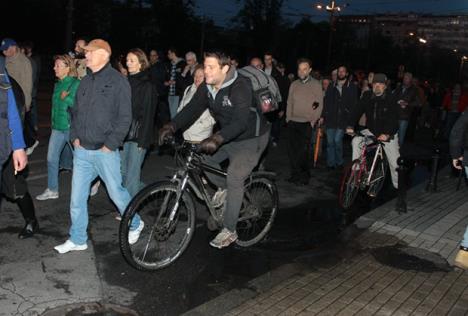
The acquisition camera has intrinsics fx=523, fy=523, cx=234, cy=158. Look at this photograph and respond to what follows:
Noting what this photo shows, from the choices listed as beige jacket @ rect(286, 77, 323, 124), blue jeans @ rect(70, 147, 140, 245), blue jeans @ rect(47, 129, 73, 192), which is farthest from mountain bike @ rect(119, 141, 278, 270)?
beige jacket @ rect(286, 77, 323, 124)

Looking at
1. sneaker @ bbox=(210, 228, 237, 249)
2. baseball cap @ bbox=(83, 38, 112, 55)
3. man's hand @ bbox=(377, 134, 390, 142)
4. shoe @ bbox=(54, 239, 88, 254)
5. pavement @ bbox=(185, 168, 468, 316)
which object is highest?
baseball cap @ bbox=(83, 38, 112, 55)

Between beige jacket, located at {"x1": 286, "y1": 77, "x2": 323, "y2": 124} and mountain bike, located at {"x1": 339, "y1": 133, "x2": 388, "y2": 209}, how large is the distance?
116 cm

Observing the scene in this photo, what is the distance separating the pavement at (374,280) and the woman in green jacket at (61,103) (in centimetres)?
321

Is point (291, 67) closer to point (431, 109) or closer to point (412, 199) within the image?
point (431, 109)

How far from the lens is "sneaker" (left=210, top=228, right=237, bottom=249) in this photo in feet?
17.9

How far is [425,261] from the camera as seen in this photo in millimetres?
5633

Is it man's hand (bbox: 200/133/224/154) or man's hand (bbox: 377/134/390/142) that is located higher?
man's hand (bbox: 200/133/224/154)

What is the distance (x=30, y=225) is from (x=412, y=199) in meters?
5.81

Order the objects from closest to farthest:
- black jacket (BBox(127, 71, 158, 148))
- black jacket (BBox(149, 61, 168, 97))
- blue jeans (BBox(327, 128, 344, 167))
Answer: black jacket (BBox(127, 71, 158, 148)), blue jeans (BBox(327, 128, 344, 167)), black jacket (BBox(149, 61, 168, 97))

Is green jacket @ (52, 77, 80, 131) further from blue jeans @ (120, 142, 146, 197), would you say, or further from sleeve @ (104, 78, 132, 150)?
sleeve @ (104, 78, 132, 150)

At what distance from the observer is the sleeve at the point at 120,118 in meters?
4.86

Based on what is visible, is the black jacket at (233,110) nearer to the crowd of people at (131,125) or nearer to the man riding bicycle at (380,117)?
the crowd of people at (131,125)

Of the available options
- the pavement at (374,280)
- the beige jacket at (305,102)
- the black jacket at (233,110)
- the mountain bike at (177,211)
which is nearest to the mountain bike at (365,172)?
the pavement at (374,280)

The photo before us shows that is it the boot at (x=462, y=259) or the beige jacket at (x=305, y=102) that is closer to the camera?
the boot at (x=462, y=259)
